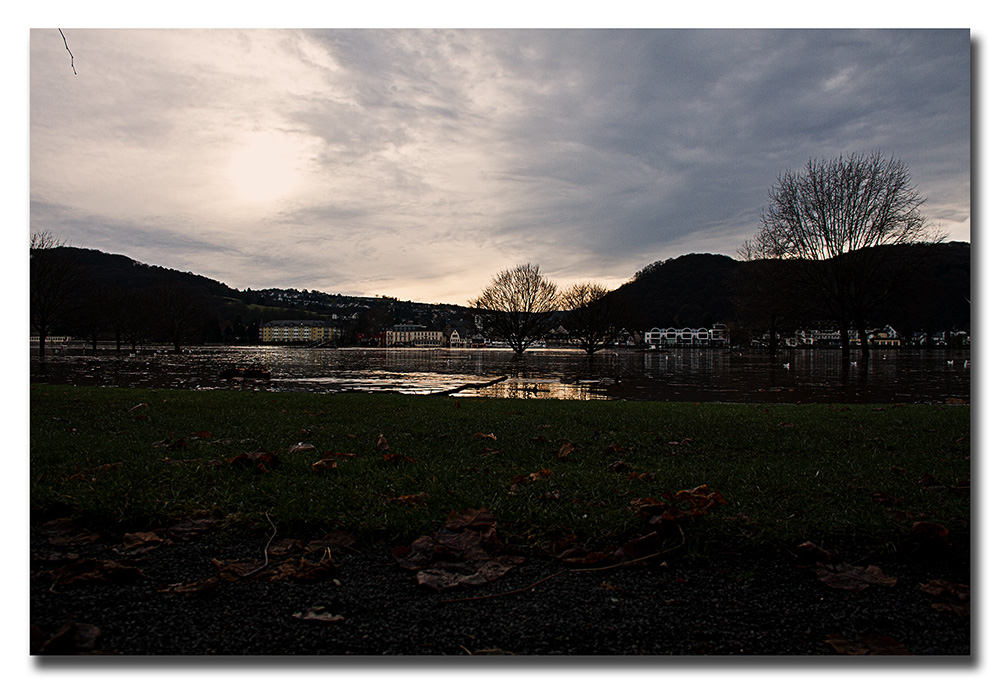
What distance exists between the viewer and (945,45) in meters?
3.27

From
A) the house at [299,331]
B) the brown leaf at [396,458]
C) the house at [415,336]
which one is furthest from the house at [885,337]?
the house at [299,331]

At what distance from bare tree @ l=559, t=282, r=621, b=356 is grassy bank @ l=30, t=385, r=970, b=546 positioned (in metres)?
36.9

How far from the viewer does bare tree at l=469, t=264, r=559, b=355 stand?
141 feet

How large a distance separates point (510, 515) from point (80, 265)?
18.1 feet

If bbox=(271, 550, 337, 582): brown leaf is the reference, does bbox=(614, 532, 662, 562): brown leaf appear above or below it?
above

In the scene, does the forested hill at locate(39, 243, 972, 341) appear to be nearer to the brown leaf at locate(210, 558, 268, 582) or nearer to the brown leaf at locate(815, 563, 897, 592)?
the brown leaf at locate(815, 563, 897, 592)

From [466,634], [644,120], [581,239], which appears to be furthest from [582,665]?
[581,239]

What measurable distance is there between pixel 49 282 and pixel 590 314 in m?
40.6

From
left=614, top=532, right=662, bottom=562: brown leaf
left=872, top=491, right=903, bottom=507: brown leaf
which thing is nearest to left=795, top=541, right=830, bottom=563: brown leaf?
left=614, top=532, right=662, bottom=562: brown leaf

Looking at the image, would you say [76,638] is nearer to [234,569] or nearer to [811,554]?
[234,569]

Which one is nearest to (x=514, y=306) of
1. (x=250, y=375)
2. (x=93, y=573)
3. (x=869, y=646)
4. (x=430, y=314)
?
(x=250, y=375)

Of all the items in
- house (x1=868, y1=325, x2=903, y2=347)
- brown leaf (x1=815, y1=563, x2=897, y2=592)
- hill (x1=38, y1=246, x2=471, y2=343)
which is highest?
hill (x1=38, y1=246, x2=471, y2=343)

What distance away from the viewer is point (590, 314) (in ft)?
143
